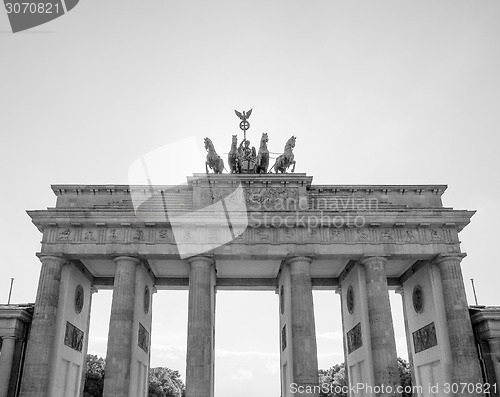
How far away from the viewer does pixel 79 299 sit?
32750 millimetres

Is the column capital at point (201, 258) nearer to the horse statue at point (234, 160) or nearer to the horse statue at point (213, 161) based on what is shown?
the horse statue at point (213, 161)

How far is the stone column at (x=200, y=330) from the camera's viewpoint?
26.8 metres

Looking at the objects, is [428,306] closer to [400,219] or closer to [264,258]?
[400,219]

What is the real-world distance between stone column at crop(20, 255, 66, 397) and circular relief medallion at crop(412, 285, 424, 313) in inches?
933

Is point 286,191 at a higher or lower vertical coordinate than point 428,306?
higher

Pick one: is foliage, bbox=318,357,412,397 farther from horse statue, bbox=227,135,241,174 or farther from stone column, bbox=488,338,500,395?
horse statue, bbox=227,135,241,174

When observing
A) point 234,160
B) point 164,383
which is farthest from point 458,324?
point 164,383

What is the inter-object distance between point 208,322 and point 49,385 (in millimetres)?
9866

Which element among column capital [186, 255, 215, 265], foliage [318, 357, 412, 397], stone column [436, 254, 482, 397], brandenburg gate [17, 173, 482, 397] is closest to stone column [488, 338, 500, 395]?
stone column [436, 254, 482, 397]

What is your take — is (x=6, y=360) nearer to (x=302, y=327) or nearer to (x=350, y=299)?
(x=302, y=327)

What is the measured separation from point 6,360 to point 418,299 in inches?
1038

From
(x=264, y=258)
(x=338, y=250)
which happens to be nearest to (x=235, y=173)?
(x=264, y=258)

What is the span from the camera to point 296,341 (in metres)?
28.0

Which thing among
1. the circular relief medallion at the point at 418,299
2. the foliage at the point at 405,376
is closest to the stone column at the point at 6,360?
the circular relief medallion at the point at 418,299
